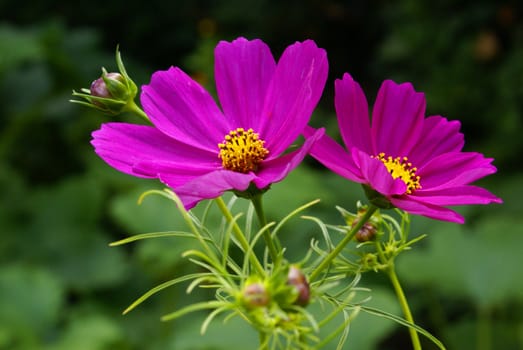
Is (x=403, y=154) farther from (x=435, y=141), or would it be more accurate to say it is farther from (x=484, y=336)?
(x=484, y=336)

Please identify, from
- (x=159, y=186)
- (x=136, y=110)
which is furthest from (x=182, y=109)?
(x=159, y=186)

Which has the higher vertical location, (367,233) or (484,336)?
(367,233)

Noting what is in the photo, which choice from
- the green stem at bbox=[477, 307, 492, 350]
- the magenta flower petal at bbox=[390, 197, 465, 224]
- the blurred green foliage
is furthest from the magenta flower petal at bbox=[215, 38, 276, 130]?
the green stem at bbox=[477, 307, 492, 350]

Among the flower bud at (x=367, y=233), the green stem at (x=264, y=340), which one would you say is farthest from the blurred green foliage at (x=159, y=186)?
the green stem at (x=264, y=340)

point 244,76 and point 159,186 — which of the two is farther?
point 159,186

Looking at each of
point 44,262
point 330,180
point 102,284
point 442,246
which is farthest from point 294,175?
point 44,262

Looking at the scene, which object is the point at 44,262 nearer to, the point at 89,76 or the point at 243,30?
the point at 89,76
